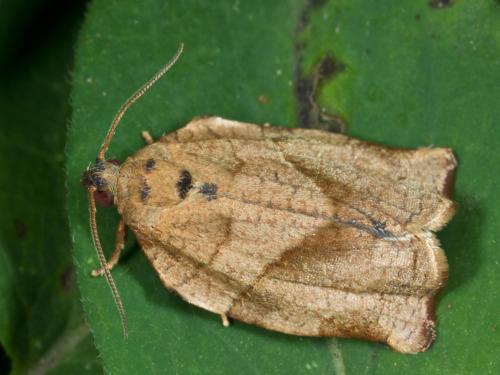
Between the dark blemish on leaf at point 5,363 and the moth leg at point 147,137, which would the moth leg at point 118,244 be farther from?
the dark blemish on leaf at point 5,363

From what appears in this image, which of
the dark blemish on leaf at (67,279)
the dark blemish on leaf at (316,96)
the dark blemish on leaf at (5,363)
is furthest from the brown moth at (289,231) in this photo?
the dark blemish on leaf at (5,363)

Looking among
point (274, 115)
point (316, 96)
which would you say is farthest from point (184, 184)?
point (316, 96)

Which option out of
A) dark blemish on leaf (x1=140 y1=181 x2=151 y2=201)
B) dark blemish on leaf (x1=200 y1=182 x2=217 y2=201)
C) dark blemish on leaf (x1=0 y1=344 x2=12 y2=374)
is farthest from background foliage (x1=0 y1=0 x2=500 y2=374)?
dark blemish on leaf (x1=200 y1=182 x2=217 y2=201)

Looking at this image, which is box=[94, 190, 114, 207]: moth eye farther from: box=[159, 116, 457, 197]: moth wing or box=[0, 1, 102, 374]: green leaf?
box=[0, 1, 102, 374]: green leaf

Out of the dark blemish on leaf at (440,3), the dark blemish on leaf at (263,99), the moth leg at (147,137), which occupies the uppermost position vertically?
the dark blemish on leaf at (440,3)

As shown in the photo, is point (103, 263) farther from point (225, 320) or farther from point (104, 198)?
point (225, 320)

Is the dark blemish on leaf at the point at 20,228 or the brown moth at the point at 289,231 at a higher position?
the brown moth at the point at 289,231

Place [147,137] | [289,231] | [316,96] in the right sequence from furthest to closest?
[316,96] < [147,137] < [289,231]
